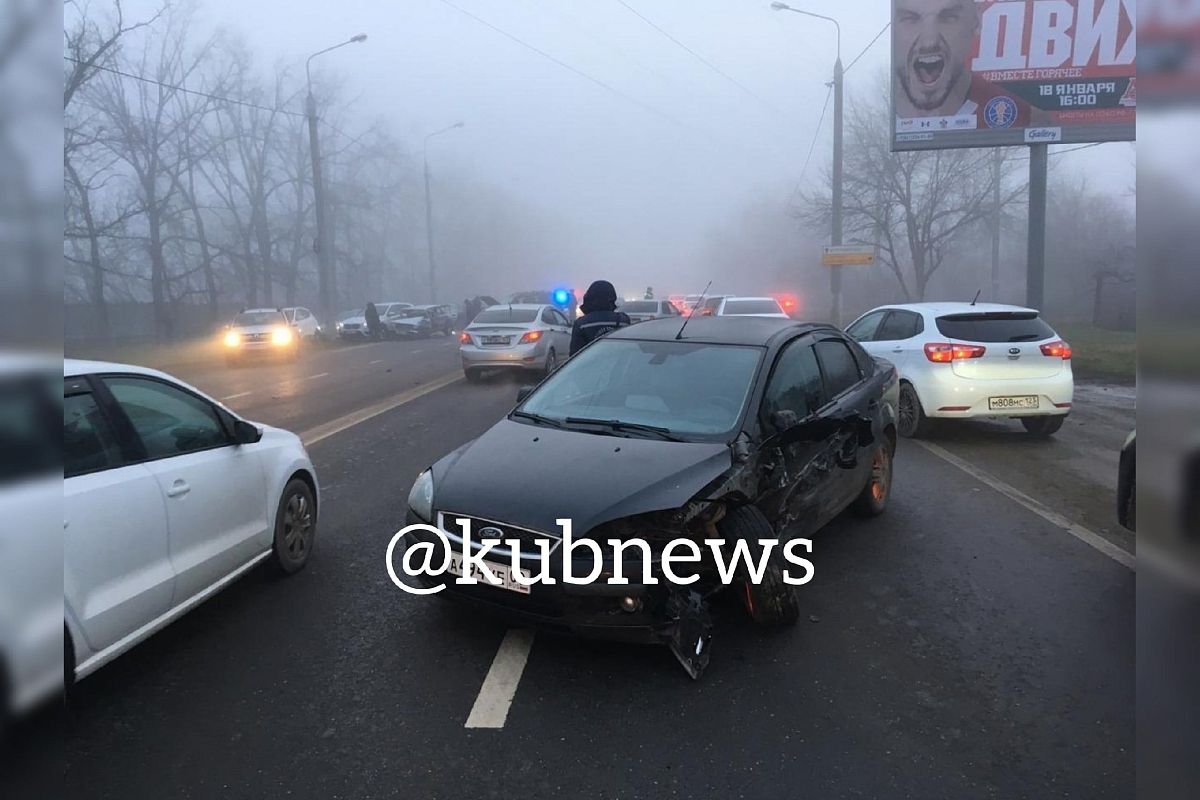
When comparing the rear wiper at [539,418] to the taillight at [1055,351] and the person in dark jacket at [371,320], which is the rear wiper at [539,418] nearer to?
the taillight at [1055,351]

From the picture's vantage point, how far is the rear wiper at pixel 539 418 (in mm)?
4918

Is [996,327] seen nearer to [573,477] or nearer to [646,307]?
[573,477]

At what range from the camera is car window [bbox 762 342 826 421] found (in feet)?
16.0

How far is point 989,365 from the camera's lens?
8.96 metres

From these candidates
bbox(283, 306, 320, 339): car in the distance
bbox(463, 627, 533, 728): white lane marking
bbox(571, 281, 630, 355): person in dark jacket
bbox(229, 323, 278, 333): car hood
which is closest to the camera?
bbox(463, 627, 533, 728): white lane marking

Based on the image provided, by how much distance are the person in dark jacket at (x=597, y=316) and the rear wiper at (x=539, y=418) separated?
11.3 feet

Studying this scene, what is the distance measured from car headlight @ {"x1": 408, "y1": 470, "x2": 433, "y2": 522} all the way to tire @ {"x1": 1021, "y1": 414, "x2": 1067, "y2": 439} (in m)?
7.78

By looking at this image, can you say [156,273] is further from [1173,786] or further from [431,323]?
[1173,786]

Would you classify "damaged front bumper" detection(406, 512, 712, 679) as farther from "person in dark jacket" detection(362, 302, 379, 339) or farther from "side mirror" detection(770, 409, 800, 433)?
"person in dark jacket" detection(362, 302, 379, 339)

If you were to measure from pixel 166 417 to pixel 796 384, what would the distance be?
359 centimetres

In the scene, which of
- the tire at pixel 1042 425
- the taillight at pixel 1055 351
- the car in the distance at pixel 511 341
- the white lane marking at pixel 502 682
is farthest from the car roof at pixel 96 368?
the car in the distance at pixel 511 341

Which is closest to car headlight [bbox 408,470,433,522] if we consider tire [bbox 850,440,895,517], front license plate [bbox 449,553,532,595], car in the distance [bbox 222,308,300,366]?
front license plate [bbox 449,553,532,595]

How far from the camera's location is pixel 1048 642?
410cm

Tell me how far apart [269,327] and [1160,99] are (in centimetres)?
2530
